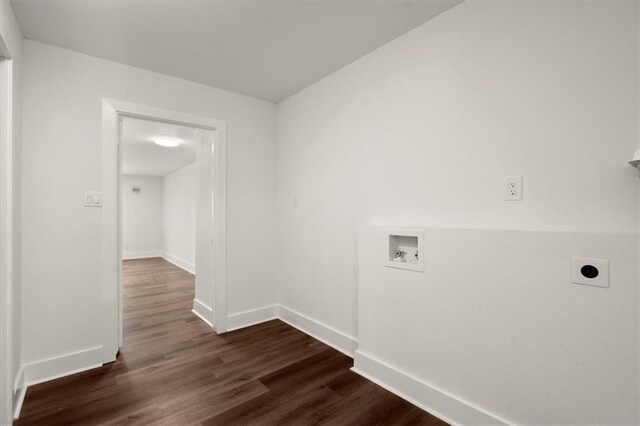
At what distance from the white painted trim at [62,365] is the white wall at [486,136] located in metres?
1.89

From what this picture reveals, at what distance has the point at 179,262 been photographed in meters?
7.15

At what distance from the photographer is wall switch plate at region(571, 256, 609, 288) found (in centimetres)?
124

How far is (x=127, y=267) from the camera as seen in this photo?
6.81 metres

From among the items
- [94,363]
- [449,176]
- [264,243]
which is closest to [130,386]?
[94,363]

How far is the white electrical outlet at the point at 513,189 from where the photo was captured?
5.07 feet

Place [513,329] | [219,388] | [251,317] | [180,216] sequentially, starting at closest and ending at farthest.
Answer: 1. [513,329]
2. [219,388]
3. [251,317]
4. [180,216]

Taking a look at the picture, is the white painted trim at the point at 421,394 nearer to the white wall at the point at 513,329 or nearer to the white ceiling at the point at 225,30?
the white wall at the point at 513,329

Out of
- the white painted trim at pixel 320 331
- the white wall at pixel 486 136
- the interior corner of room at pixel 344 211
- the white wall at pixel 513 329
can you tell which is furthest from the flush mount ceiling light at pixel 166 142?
the white wall at pixel 513 329

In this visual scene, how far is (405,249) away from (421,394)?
92cm

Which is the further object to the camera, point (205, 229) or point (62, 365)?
point (205, 229)

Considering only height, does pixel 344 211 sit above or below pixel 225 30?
below

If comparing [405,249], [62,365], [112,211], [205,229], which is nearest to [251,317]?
[205,229]

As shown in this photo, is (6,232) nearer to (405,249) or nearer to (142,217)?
(405,249)

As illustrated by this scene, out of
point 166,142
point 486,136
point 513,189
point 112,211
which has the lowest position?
point 112,211
